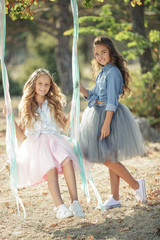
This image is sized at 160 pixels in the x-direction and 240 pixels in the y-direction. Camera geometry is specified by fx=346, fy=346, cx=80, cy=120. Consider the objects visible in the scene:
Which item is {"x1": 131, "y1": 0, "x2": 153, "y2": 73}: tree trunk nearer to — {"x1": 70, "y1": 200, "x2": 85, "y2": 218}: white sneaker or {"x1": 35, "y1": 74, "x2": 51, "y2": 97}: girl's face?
{"x1": 35, "y1": 74, "x2": 51, "y2": 97}: girl's face

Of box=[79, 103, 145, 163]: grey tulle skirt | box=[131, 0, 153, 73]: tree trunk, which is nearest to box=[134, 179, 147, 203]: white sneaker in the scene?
box=[79, 103, 145, 163]: grey tulle skirt

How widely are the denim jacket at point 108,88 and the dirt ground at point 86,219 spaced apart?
0.76 meters

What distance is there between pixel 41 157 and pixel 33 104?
56cm

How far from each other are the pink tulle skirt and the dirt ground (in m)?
0.27

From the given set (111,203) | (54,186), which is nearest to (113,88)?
(54,186)

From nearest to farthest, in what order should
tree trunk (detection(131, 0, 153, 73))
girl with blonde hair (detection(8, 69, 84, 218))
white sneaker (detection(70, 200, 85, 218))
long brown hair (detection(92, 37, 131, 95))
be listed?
white sneaker (detection(70, 200, 85, 218)) < girl with blonde hair (detection(8, 69, 84, 218)) < long brown hair (detection(92, 37, 131, 95)) < tree trunk (detection(131, 0, 153, 73))

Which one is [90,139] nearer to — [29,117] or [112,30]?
[29,117]

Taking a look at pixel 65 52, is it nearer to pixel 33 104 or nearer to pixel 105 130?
pixel 33 104

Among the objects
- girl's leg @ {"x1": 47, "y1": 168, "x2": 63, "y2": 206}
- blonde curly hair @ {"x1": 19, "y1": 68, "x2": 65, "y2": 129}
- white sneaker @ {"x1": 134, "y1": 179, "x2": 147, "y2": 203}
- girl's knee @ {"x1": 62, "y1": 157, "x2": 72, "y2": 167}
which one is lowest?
white sneaker @ {"x1": 134, "y1": 179, "x2": 147, "y2": 203}

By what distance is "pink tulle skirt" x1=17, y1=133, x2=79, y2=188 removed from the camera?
116 inches

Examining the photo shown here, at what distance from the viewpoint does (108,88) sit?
10.0ft

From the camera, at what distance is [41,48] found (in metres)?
18.2

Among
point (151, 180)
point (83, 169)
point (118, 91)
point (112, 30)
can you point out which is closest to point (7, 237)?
point (83, 169)

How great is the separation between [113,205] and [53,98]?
1.17 metres
